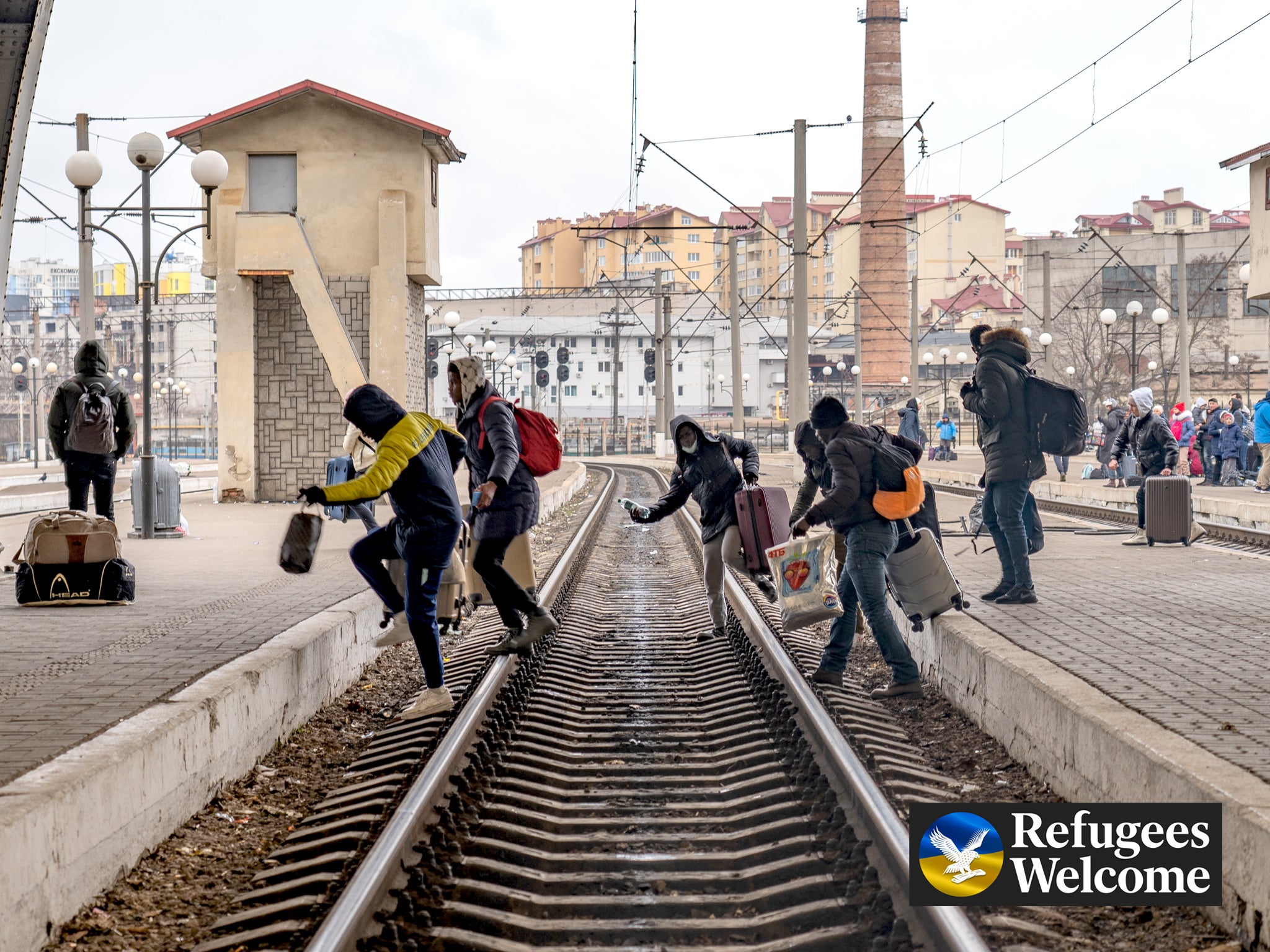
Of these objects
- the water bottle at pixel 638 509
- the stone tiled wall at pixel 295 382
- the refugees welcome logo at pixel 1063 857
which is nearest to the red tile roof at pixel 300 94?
the stone tiled wall at pixel 295 382

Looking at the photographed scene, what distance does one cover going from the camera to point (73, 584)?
422 inches

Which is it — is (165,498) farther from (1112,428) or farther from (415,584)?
(1112,428)

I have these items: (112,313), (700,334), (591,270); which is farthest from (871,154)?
(591,270)

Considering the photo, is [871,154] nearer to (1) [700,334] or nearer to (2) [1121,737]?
(1) [700,334]

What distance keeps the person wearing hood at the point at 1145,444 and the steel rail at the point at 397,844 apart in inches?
401

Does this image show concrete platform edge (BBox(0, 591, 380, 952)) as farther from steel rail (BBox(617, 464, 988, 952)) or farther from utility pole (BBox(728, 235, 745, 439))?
utility pole (BBox(728, 235, 745, 439))

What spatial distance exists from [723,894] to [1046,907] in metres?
1.08

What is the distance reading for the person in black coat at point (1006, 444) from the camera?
10.1m

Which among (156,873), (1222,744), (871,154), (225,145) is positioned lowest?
(156,873)

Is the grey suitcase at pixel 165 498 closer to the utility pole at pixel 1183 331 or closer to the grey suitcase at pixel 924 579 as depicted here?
the grey suitcase at pixel 924 579

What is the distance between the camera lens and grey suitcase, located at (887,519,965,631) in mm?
8812

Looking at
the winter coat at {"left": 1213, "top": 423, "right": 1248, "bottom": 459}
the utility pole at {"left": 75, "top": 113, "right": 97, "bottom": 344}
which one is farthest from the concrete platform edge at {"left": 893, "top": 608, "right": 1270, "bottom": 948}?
the winter coat at {"left": 1213, "top": 423, "right": 1248, "bottom": 459}

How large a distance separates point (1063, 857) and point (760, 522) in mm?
5146

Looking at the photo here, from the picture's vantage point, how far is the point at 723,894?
494cm
